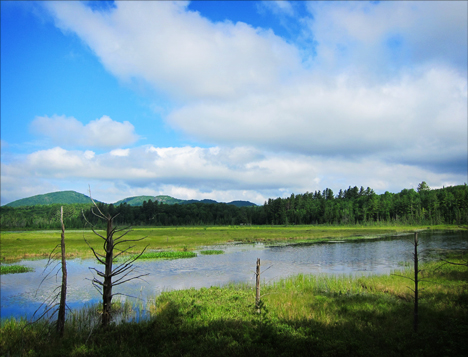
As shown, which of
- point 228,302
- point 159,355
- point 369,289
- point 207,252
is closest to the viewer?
point 159,355

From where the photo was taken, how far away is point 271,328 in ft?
43.6

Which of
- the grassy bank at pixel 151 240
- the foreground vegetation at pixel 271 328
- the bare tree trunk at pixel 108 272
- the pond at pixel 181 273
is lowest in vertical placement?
the grassy bank at pixel 151 240

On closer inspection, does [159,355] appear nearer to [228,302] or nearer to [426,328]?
[228,302]

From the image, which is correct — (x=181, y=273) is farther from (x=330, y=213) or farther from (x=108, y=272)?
(x=330, y=213)

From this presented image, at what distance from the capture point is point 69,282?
27.7 metres

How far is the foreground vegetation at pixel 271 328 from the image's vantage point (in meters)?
11.3

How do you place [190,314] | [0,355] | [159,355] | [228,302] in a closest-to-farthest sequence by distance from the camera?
[159,355], [0,355], [190,314], [228,302]

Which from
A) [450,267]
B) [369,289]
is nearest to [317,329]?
[369,289]

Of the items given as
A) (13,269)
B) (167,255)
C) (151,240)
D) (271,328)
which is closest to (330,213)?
(151,240)

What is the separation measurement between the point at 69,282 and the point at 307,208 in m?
161

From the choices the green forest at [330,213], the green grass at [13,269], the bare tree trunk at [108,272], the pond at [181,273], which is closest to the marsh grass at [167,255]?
the pond at [181,273]

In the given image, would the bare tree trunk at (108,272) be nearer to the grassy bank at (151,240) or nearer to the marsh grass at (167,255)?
the marsh grass at (167,255)

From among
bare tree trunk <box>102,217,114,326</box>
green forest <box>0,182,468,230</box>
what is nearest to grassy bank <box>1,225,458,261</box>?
bare tree trunk <box>102,217,114,326</box>

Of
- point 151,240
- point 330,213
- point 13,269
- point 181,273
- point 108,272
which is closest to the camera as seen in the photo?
point 108,272
